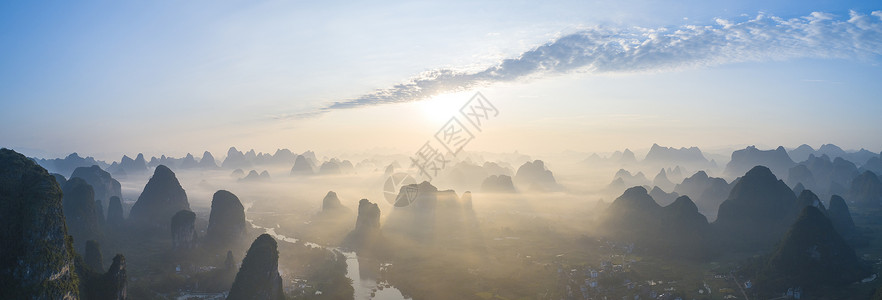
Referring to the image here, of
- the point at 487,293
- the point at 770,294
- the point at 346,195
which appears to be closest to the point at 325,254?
the point at 487,293

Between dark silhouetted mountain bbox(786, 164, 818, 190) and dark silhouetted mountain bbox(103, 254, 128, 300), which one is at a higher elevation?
dark silhouetted mountain bbox(786, 164, 818, 190)

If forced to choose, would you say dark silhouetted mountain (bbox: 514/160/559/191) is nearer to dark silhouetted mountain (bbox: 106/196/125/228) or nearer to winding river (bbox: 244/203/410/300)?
winding river (bbox: 244/203/410/300)

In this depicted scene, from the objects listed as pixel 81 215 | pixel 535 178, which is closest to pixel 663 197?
pixel 535 178

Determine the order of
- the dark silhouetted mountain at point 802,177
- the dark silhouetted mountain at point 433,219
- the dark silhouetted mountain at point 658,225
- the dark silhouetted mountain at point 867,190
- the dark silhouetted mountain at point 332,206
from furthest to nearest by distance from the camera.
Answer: the dark silhouetted mountain at point 802,177
the dark silhouetted mountain at point 867,190
the dark silhouetted mountain at point 332,206
the dark silhouetted mountain at point 433,219
the dark silhouetted mountain at point 658,225

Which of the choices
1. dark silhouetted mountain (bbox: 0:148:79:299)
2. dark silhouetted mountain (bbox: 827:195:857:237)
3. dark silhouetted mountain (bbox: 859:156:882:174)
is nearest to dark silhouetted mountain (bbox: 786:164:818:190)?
dark silhouetted mountain (bbox: 859:156:882:174)

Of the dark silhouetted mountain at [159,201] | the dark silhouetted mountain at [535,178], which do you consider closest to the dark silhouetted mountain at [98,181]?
the dark silhouetted mountain at [159,201]

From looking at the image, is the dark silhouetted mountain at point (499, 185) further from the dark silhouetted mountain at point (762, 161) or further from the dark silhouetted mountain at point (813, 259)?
the dark silhouetted mountain at point (762, 161)

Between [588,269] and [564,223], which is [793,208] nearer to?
[564,223]
